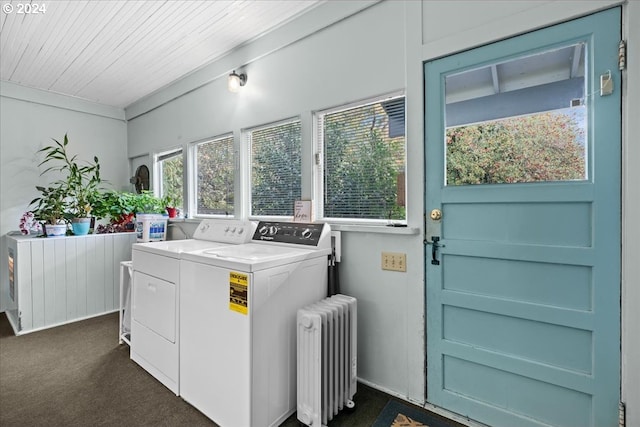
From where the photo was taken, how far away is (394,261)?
1907 millimetres

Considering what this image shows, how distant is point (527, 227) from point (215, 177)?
2.84 meters

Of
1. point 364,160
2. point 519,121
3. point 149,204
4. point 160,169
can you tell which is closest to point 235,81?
point 364,160

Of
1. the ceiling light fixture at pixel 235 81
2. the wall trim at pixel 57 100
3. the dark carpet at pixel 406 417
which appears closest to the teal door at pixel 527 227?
the dark carpet at pixel 406 417

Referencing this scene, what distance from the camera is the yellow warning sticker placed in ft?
4.91

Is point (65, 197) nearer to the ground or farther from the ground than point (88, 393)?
farther from the ground

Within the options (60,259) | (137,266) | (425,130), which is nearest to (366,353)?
(425,130)

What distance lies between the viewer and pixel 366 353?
2037mm

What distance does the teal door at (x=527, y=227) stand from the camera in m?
1.34

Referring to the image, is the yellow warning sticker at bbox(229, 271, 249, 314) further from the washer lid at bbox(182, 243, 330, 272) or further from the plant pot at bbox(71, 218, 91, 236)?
the plant pot at bbox(71, 218, 91, 236)

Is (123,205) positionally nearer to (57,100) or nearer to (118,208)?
(118,208)

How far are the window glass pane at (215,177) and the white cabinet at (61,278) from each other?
3.70 feet

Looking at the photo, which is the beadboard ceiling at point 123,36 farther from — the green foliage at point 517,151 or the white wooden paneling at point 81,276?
the white wooden paneling at point 81,276

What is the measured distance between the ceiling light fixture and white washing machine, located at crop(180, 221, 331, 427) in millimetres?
1603

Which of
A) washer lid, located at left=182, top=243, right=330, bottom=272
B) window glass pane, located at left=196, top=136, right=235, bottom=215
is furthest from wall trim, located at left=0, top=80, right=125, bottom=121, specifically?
washer lid, located at left=182, top=243, right=330, bottom=272
